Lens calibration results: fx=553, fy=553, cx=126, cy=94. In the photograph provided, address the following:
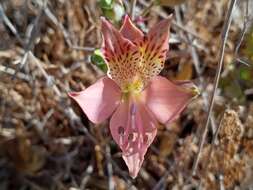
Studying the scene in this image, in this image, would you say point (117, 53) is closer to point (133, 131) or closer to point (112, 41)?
point (112, 41)

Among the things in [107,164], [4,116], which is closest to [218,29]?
[107,164]

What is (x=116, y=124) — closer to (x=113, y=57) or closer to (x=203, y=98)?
(x=113, y=57)

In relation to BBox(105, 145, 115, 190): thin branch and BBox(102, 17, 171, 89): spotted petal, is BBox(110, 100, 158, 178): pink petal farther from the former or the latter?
BBox(105, 145, 115, 190): thin branch

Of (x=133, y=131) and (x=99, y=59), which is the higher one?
(x=99, y=59)

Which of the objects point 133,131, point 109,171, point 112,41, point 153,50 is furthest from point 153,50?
point 109,171

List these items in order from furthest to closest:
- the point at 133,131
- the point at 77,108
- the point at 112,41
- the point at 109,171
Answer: the point at 77,108 < the point at 109,171 < the point at 133,131 < the point at 112,41

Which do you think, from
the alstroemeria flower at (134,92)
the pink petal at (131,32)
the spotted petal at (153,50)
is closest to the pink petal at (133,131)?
the alstroemeria flower at (134,92)

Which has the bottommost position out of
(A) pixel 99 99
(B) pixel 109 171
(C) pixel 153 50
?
→ (B) pixel 109 171
